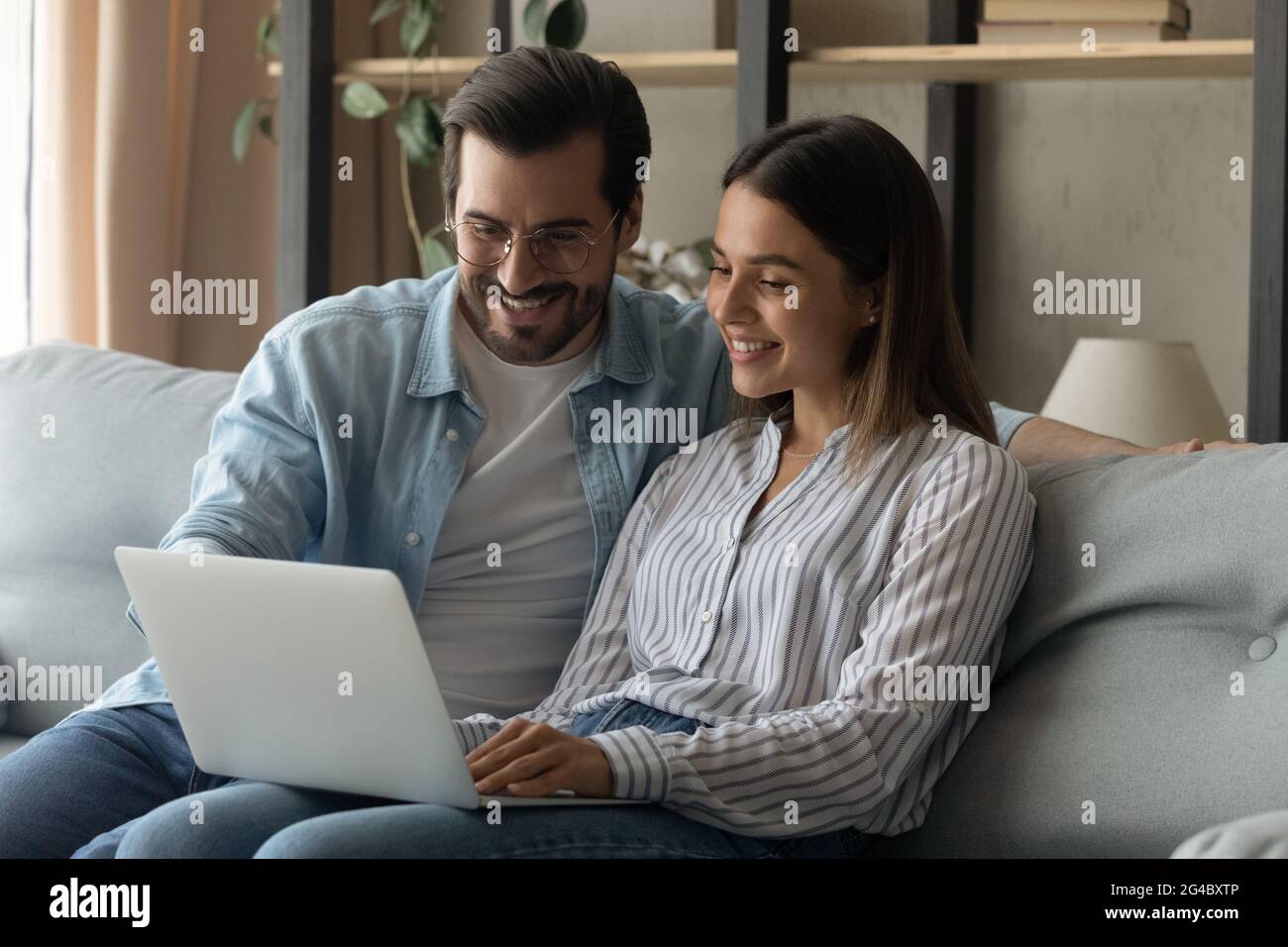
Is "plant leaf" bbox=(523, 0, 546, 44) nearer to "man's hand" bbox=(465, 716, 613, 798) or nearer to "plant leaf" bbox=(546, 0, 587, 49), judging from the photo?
"plant leaf" bbox=(546, 0, 587, 49)

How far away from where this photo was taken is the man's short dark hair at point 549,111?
159 centimetres

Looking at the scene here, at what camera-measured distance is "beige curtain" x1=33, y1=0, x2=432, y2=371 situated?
2.64m

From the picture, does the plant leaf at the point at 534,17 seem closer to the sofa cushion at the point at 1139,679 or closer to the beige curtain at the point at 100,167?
the beige curtain at the point at 100,167

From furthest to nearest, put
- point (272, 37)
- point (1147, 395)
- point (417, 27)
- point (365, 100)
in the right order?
point (272, 37) → point (417, 27) → point (365, 100) → point (1147, 395)

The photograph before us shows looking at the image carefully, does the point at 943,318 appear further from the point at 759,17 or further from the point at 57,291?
the point at 57,291

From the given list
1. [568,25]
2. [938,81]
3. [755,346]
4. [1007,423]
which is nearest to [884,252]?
[755,346]

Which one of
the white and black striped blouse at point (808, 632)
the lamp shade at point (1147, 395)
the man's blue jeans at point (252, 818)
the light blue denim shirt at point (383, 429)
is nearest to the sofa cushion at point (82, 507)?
the light blue denim shirt at point (383, 429)

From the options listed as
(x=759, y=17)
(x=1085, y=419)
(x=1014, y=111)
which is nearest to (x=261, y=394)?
(x=759, y=17)

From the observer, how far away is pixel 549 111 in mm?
1603

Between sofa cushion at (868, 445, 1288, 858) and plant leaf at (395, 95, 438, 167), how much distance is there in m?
1.52

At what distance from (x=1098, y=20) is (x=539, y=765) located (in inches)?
57.2

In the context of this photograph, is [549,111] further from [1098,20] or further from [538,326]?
[1098,20]
